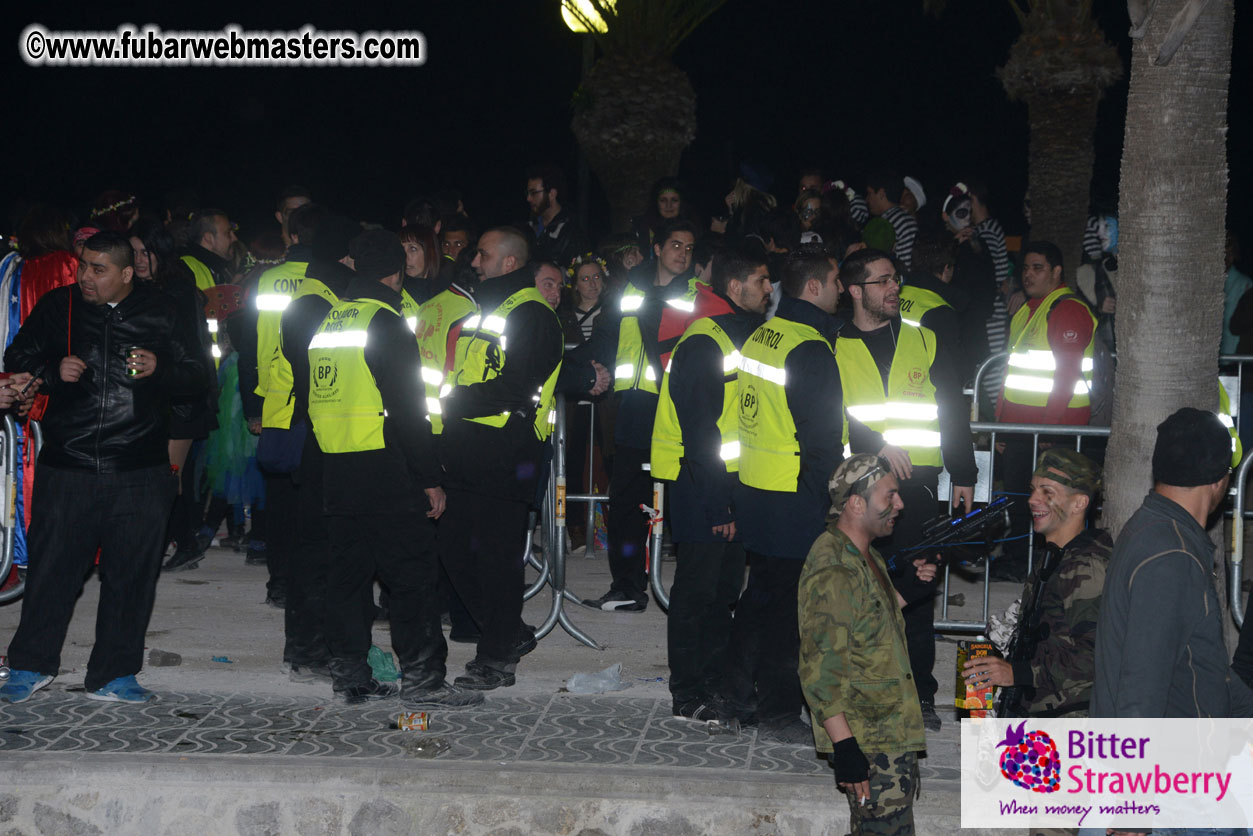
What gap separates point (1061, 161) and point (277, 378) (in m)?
8.28

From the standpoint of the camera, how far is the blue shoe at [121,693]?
6.82 m

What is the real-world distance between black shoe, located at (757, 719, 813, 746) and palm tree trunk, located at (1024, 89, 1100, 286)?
815 centimetres

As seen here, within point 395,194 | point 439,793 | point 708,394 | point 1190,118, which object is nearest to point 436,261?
point 708,394

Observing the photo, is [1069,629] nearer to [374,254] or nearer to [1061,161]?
[374,254]

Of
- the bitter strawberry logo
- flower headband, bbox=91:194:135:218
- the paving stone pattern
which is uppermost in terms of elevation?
flower headband, bbox=91:194:135:218

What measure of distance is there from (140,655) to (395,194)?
13.6 metres

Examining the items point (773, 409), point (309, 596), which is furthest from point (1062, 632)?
point (309, 596)

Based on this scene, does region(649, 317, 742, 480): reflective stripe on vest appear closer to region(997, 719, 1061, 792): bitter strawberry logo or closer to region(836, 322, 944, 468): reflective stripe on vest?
region(836, 322, 944, 468): reflective stripe on vest

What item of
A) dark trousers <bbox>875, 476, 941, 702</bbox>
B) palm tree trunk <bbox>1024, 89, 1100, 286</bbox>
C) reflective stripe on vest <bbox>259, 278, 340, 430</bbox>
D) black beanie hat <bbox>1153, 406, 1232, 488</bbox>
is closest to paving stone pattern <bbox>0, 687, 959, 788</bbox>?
dark trousers <bbox>875, 476, 941, 702</bbox>

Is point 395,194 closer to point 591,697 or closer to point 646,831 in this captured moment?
point 591,697

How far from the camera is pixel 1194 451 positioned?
4.38 metres

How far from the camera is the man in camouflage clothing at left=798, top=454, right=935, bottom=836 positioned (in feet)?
16.0

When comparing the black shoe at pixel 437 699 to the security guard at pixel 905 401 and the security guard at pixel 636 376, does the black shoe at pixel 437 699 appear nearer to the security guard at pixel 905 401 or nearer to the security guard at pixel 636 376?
the security guard at pixel 636 376

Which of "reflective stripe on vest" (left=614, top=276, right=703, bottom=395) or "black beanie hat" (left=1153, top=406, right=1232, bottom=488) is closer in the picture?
"black beanie hat" (left=1153, top=406, right=1232, bottom=488)
